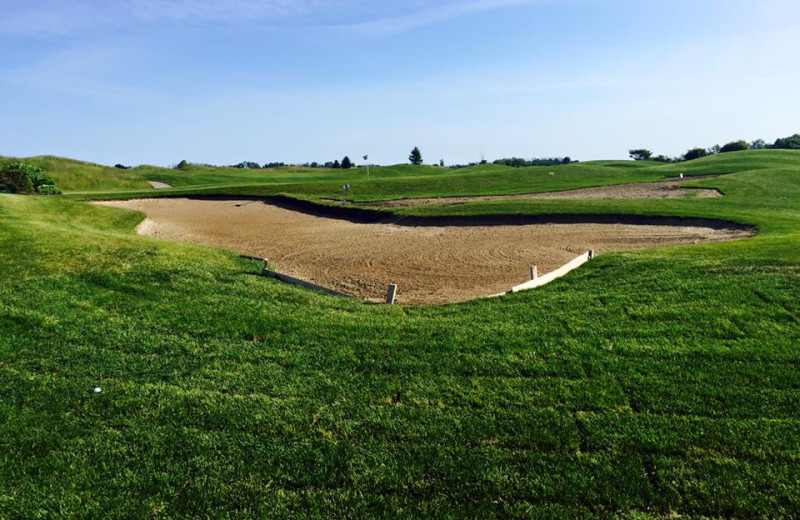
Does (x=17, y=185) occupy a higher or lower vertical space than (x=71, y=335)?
higher

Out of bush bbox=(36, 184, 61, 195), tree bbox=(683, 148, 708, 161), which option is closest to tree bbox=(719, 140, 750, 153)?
tree bbox=(683, 148, 708, 161)

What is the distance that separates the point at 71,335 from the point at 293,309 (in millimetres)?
3943

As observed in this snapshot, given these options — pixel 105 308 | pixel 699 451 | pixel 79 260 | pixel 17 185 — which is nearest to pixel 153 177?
pixel 17 185

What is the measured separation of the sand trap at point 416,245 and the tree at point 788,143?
103016 millimetres

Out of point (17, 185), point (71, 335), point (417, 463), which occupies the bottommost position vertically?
point (417, 463)

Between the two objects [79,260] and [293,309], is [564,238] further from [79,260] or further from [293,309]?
[79,260]

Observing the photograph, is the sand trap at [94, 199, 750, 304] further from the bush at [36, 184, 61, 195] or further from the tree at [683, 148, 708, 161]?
the tree at [683, 148, 708, 161]

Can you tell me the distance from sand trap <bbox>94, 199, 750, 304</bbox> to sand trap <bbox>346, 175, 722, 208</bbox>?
707cm

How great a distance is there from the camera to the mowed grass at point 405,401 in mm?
4645

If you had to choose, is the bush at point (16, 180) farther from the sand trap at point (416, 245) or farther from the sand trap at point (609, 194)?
the sand trap at point (609, 194)

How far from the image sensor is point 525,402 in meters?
6.14

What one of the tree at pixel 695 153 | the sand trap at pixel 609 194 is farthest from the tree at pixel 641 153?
the sand trap at pixel 609 194

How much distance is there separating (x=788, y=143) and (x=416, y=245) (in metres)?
115

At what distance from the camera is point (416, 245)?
21000 mm
